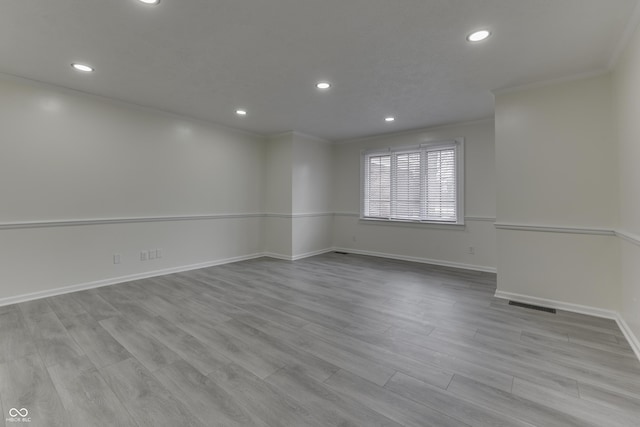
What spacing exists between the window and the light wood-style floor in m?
2.05

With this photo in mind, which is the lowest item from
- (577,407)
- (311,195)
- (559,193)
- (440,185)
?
(577,407)

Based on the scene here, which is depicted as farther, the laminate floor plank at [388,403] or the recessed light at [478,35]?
the recessed light at [478,35]

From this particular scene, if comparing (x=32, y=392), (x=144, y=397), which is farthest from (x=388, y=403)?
(x=32, y=392)

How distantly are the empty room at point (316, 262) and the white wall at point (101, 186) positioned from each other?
24 mm

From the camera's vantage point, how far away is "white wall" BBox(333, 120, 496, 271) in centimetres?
464

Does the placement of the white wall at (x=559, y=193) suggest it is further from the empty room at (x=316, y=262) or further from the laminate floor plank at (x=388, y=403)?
the laminate floor plank at (x=388, y=403)

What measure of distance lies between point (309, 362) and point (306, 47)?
8.49ft

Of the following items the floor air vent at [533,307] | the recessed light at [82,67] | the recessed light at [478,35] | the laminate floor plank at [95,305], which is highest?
the recessed light at [82,67]

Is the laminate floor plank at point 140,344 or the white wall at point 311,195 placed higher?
the white wall at point 311,195

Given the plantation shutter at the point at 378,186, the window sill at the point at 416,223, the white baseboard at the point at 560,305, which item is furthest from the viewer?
the plantation shutter at the point at 378,186

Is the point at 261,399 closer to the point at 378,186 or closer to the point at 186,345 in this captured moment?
the point at 186,345

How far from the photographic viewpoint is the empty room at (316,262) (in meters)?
1.74

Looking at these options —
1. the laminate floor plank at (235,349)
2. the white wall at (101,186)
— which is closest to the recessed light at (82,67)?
the white wall at (101,186)

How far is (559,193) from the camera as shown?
301cm
